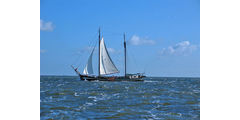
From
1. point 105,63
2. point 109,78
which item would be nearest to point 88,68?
point 105,63

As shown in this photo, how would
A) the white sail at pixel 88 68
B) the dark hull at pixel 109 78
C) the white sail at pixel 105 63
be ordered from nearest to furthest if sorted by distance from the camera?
the white sail at pixel 105 63 < the white sail at pixel 88 68 < the dark hull at pixel 109 78

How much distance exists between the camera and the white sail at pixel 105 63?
199ft

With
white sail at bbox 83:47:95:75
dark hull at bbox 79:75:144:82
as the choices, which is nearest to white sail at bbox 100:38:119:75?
dark hull at bbox 79:75:144:82

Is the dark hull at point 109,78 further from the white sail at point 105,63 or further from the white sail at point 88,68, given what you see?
the white sail at point 88,68

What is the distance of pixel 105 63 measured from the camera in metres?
61.0

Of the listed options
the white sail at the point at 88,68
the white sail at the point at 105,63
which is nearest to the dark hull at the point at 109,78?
the white sail at the point at 105,63

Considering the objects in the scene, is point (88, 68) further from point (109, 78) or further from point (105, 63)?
point (109, 78)

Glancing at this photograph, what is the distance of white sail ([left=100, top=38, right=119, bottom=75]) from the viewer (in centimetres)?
6053
